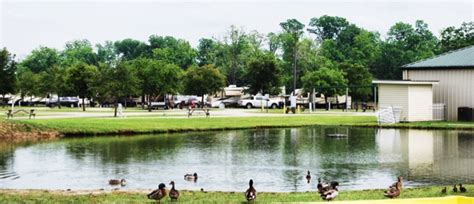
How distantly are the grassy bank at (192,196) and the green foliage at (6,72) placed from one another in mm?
49158

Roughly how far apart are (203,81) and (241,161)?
5614 cm

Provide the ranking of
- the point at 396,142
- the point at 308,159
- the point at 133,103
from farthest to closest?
the point at 133,103
the point at 396,142
the point at 308,159

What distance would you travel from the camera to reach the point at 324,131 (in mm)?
41906

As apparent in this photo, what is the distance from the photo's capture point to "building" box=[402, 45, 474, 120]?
49531 mm

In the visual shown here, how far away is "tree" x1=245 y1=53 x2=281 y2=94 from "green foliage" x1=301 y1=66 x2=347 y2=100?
3.68 meters

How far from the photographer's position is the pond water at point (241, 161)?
19.7 meters

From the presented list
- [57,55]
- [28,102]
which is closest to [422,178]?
[28,102]

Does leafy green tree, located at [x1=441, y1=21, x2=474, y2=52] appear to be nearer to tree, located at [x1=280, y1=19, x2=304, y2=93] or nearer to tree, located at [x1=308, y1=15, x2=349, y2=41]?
tree, located at [x1=280, y1=19, x2=304, y2=93]

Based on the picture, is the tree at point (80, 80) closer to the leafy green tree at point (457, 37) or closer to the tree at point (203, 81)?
the tree at point (203, 81)

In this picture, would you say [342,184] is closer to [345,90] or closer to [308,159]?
[308,159]

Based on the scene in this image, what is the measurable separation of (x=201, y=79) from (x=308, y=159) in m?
55.6

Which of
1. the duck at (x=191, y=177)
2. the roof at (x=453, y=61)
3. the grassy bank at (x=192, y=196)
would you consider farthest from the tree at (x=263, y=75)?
the grassy bank at (x=192, y=196)

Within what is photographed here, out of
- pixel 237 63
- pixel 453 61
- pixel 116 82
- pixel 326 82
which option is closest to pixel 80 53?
pixel 237 63

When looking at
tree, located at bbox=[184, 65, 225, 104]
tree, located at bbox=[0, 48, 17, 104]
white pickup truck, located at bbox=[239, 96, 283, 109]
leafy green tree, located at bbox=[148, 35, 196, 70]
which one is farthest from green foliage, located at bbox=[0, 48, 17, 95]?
leafy green tree, located at bbox=[148, 35, 196, 70]
